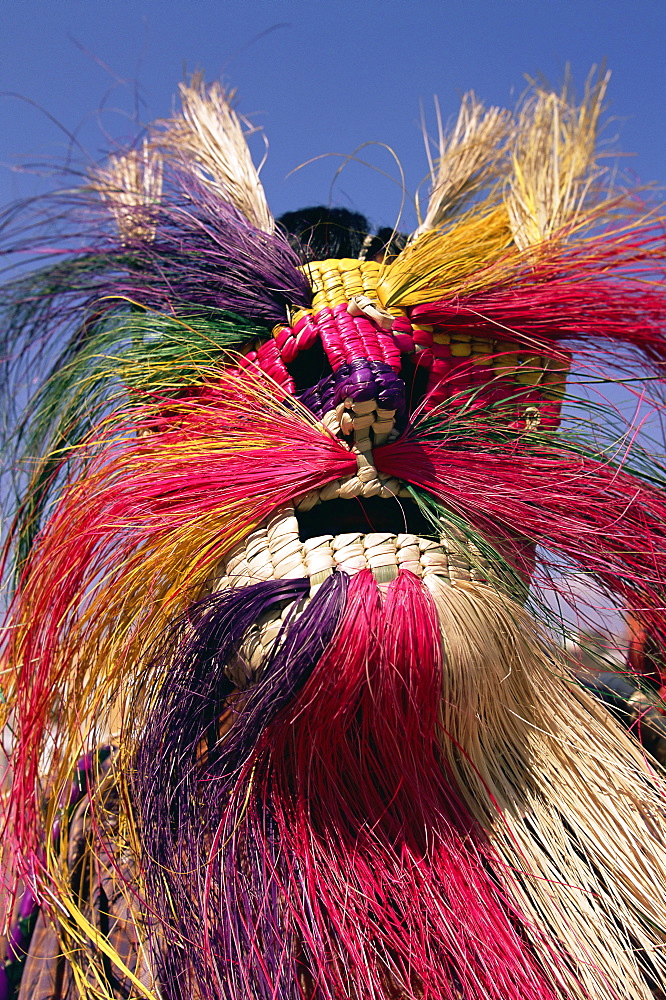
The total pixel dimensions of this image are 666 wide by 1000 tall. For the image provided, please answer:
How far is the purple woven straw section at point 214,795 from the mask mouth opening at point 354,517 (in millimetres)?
118

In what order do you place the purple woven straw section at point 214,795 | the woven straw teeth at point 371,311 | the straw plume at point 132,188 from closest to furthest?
the purple woven straw section at point 214,795 < the woven straw teeth at point 371,311 < the straw plume at point 132,188

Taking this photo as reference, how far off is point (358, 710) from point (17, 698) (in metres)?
0.41

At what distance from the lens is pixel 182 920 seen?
765mm

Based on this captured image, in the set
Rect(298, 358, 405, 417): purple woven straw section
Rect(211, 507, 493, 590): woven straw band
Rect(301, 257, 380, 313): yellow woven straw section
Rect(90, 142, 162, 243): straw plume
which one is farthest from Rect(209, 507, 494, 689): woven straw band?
Rect(90, 142, 162, 243): straw plume

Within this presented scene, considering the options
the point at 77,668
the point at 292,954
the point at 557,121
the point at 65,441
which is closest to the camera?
the point at 292,954

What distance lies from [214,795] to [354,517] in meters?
0.33

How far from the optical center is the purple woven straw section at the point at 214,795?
732 millimetres

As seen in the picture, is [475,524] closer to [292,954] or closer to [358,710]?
[358,710]

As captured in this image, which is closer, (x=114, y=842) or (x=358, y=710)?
(x=358, y=710)

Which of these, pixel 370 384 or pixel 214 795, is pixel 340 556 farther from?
pixel 214 795

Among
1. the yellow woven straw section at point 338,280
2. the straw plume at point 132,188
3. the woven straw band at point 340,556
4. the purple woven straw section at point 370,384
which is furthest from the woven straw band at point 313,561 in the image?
the straw plume at point 132,188

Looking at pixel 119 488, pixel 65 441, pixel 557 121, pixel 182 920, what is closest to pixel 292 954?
pixel 182 920

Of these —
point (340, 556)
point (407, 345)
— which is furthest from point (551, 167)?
point (340, 556)

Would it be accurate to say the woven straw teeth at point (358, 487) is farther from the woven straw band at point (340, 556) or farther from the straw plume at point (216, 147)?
the straw plume at point (216, 147)
